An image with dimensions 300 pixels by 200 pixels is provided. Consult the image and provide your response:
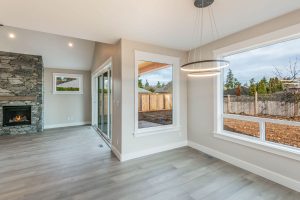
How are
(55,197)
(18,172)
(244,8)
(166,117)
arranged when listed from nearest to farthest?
(55,197) → (244,8) → (18,172) → (166,117)

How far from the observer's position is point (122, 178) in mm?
2719

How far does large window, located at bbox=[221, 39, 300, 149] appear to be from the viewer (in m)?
2.56

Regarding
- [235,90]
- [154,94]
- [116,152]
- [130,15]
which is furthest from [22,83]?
[235,90]

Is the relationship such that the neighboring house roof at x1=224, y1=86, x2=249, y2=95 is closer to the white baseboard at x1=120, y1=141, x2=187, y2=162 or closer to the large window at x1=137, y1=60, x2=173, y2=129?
the large window at x1=137, y1=60, x2=173, y2=129

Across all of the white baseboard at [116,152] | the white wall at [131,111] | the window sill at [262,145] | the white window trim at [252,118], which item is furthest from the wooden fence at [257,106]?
the white baseboard at [116,152]

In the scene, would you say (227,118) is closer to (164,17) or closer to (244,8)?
(244,8)

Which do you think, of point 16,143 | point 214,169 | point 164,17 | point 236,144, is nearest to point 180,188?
point 214,169

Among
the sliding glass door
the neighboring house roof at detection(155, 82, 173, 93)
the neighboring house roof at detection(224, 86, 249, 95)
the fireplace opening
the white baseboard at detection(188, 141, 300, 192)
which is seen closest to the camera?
the white baseboard at detection(188, 141, 300, 192)

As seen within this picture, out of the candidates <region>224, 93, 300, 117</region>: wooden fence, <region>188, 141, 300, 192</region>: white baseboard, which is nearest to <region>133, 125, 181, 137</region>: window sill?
<region>188, 141, 300, 192</region>: white baseboard

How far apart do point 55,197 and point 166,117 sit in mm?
2777

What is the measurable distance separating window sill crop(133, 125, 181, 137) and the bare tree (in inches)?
95.4

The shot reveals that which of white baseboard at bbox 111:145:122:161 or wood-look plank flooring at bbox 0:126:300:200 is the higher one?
white baseboard at bbox 111:145:122:161

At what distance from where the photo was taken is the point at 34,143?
4586mm

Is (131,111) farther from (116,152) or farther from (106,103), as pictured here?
(106,103)
